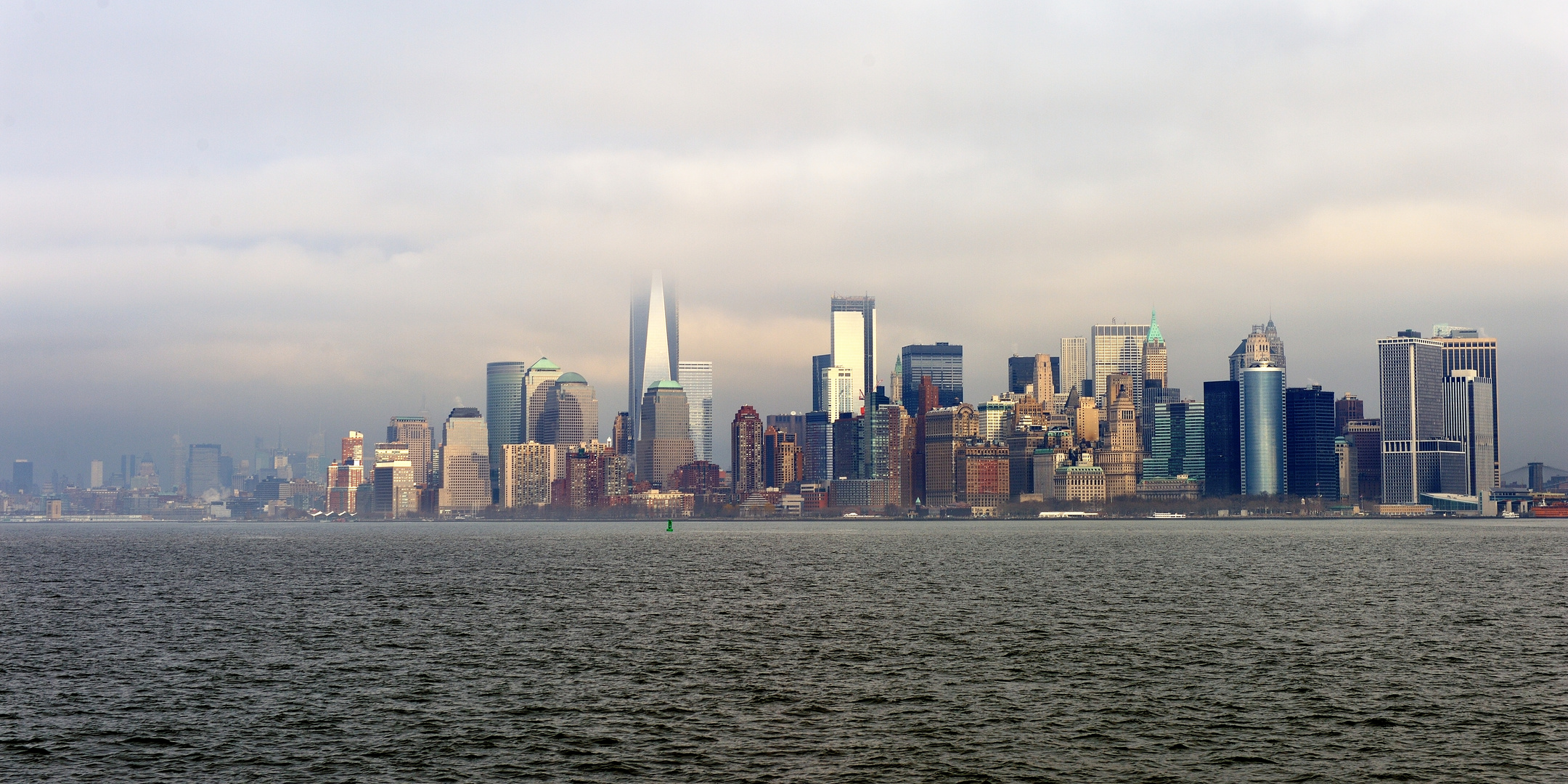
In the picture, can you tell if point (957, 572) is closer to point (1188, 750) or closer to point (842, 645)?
point (842, 645)

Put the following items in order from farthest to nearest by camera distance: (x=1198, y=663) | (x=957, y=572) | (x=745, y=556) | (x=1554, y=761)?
(x=745, y=556) < (x=957, y=572) < (x=1198, y=663) < (x=1554, y=761)

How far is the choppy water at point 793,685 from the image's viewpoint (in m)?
46.6

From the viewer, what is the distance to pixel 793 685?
6322 cm

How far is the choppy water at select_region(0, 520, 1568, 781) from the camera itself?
46625 mm

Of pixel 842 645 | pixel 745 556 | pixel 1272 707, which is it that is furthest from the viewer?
pixel 745 556

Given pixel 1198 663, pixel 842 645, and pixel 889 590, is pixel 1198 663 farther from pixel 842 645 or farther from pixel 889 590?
pixel 889 590

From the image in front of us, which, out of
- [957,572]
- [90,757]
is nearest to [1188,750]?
[90,757]

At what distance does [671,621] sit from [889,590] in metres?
34.0

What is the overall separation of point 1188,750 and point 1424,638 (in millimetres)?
39400

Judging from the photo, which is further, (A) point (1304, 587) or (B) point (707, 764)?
(A) point (1304, 587)

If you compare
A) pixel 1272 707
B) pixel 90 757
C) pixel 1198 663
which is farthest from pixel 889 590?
pixel 90 757

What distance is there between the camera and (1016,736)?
50906 mm

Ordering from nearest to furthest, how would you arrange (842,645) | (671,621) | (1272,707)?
(1272,707), (842,645), (671,621)

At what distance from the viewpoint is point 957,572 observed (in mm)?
149500
